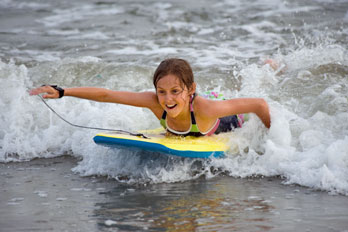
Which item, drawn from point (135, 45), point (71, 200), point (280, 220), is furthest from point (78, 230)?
point (135, 45)

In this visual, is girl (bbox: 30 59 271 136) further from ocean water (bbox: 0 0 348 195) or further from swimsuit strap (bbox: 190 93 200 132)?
ocean water (bbox: 0 0 348 195)

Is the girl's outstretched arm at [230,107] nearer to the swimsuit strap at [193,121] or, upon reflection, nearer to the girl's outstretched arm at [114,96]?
the swimsuit strap at [193,121]

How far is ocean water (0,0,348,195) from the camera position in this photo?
492 centimetres

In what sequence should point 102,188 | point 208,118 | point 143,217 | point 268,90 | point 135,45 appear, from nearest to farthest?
point 143,217 → point 102,188 → point 208,118 → point 268,90 → point 135,45

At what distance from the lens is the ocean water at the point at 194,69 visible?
16.1 feet

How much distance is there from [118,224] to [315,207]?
1.48 m

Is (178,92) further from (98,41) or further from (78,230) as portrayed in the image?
(98,41)

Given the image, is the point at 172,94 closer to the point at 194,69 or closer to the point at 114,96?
the point at 114,96

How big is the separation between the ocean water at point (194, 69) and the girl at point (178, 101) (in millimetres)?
356

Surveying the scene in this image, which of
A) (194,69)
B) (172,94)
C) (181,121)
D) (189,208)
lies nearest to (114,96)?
(172,94)

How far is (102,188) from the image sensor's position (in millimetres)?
4406

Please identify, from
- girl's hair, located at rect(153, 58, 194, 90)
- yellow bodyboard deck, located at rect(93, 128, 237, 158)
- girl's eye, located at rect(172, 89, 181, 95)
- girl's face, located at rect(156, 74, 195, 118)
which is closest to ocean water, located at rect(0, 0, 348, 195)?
yellow bodyboard deck, located at rect(93, 128, 237, 158)

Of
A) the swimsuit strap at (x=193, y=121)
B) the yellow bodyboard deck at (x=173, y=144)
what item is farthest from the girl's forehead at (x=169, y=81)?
the yellow bodyboard deck at (x=173, y=144)

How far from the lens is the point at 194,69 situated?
9055 millimetres
